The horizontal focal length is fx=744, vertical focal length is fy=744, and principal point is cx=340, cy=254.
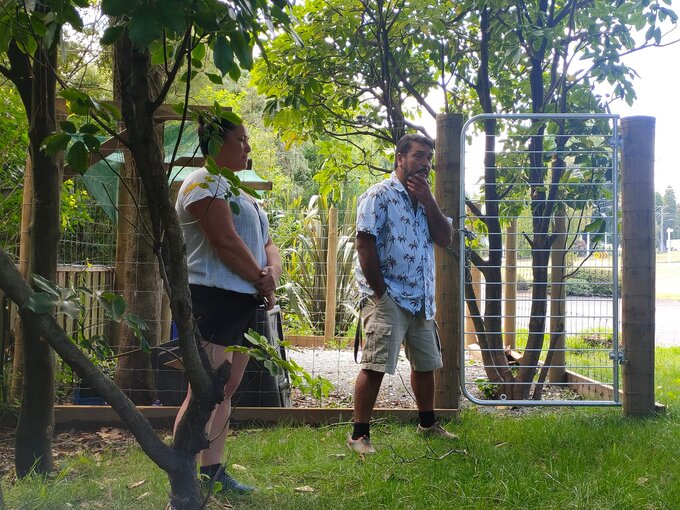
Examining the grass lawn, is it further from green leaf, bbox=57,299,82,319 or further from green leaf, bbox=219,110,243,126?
green leaf, bbox=219,110,243,126

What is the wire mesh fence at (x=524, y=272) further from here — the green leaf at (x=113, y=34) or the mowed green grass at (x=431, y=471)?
the green leaf at (x=113, y=34)

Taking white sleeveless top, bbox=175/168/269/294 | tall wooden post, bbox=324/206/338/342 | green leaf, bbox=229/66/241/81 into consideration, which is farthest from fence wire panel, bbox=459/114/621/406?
tall wooden post, bbox=324/206/338/342

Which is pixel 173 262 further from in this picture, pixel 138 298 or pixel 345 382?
A: pixel 345 382

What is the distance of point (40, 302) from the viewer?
6.55 ft

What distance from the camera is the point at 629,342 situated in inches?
195

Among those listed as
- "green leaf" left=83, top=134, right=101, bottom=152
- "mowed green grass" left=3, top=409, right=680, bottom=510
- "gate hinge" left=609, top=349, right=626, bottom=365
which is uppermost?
"green leaf" left=83, top=134, right=101, bottom=152

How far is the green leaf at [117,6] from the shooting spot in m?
1.45

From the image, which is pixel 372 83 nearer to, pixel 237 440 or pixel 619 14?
pixel 619 14

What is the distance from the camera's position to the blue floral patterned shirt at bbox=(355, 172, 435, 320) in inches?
166

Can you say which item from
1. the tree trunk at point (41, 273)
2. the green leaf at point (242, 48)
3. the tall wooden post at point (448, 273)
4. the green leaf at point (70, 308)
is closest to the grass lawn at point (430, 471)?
the tree trunk at point (41, 273)

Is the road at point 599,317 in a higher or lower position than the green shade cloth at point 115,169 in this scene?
lower

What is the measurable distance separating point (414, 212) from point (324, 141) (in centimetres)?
250

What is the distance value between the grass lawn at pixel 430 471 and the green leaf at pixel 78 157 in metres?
1.63

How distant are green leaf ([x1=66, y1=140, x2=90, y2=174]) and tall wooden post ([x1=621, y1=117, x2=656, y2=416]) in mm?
3951
